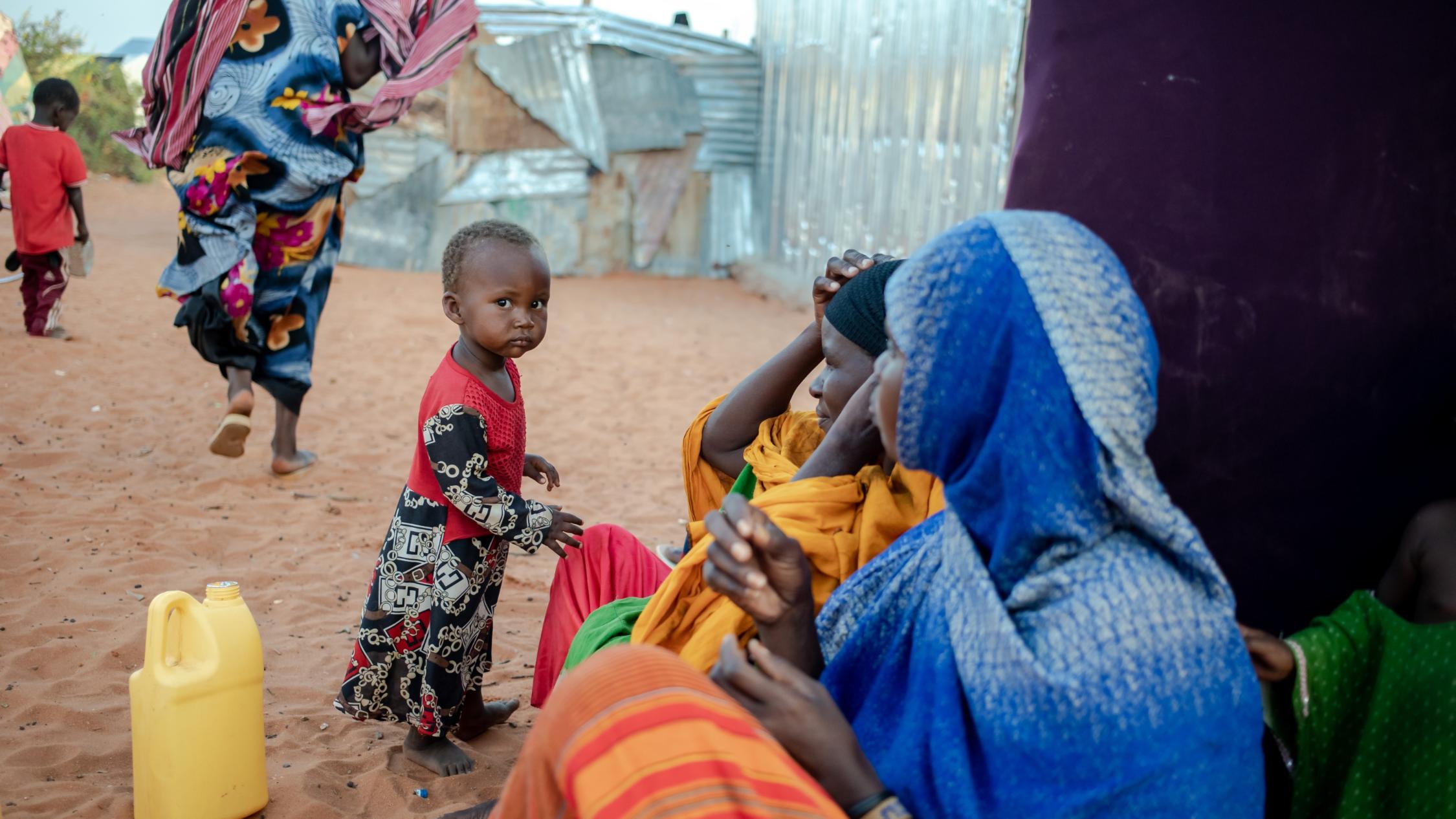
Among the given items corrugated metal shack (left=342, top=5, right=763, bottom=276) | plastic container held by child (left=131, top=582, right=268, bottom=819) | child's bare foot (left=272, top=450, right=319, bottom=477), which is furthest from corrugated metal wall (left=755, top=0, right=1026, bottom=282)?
plastic container held by child (left=131, top=582, right=268, bottom=819)

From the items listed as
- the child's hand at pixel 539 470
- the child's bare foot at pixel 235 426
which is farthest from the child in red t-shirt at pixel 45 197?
the child's hand at pixel 539 470

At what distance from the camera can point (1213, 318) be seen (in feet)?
7.44

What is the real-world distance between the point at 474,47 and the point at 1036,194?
38.9 ft

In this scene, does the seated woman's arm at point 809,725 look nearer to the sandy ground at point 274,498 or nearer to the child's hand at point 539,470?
the sandy ground at point 274,498

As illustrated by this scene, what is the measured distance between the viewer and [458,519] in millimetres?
2875

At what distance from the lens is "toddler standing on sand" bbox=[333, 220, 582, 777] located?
9.12 ft

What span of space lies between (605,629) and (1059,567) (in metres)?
1.09

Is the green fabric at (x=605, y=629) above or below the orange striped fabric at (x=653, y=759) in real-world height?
below

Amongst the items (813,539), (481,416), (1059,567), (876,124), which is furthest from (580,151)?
(1059,567)

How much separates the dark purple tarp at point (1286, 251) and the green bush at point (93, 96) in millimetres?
18772

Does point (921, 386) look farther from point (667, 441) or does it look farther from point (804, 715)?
point (667, 441)

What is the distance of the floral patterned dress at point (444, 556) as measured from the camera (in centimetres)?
277

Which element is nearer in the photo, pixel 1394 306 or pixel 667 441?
pixel 1394 306

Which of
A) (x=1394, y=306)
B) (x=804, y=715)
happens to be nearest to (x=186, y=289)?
(x=804, y=715)
